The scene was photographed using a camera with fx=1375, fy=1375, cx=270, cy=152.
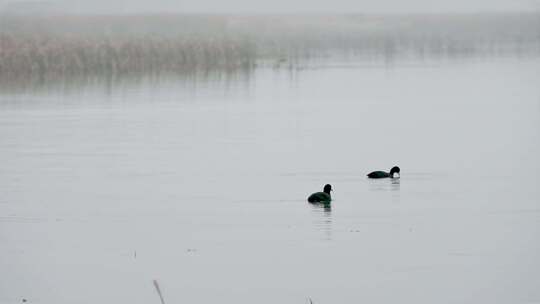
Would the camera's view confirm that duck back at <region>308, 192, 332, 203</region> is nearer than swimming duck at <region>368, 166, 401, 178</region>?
Yes

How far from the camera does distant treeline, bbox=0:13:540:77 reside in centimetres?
4322

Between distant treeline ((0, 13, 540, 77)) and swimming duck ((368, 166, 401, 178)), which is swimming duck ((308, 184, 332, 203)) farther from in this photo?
distant treeline ((0, 13, 540, 77))

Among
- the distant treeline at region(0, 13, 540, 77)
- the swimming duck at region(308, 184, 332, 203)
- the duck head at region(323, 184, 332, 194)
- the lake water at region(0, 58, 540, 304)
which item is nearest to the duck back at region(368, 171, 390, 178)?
the lake water at region(0, 58, 540, 304)

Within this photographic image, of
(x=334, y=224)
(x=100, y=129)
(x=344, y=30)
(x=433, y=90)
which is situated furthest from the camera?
(x=344, y=30)

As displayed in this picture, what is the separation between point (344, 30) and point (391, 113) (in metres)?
57.8

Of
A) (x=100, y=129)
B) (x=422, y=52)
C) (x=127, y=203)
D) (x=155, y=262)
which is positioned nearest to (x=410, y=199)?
(x=127, y=203)

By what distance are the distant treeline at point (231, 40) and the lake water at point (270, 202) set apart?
9920mm

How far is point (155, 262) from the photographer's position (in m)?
12.8

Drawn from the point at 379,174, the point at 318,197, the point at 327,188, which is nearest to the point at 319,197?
the point at 318,197

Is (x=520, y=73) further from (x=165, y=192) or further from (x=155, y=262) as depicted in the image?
(x=155, y=262)

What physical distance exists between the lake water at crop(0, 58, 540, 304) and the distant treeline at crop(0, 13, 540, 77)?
9920 millimetres

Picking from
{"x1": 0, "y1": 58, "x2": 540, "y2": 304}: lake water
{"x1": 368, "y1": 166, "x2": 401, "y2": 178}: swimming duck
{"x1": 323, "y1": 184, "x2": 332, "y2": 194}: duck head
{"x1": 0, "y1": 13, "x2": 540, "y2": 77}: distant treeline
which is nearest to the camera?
{"x1": 0, "y1": 58, "x2": 540, "y2": 304}: lake water

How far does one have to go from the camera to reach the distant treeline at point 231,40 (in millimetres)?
43219

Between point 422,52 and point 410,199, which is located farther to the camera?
point 422,52
